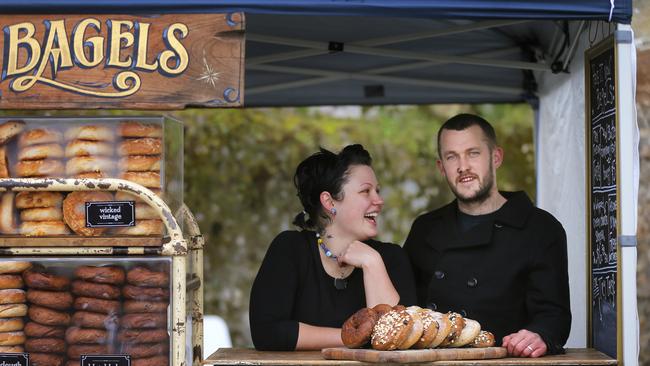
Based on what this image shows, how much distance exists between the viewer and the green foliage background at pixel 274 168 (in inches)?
396

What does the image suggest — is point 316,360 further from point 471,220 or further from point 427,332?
point 471,220

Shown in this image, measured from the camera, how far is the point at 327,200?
4.18 metres

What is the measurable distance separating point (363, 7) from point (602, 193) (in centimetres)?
129

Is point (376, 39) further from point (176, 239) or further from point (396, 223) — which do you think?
point (396, 223)

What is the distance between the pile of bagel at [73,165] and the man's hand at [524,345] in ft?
4.25

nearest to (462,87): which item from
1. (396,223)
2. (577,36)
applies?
(577,36)

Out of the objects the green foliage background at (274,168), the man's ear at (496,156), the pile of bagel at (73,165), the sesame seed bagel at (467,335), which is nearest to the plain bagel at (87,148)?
the pile of bagel at (73,165)

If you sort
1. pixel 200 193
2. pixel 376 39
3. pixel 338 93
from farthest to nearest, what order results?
pixel 200 193
pixel 338 93
pixel 376 39

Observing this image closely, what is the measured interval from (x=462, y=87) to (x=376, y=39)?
2.50ft

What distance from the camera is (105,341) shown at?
345 cm

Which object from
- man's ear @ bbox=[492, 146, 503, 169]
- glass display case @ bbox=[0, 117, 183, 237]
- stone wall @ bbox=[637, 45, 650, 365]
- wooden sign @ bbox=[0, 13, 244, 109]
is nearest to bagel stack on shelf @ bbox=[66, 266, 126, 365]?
glass display case @ bbox=[0, 117, 183, 237]

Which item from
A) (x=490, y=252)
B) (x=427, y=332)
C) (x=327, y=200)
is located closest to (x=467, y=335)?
(x=427, y=332)

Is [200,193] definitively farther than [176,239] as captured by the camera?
Yes

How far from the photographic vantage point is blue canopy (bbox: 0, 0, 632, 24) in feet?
11.7
